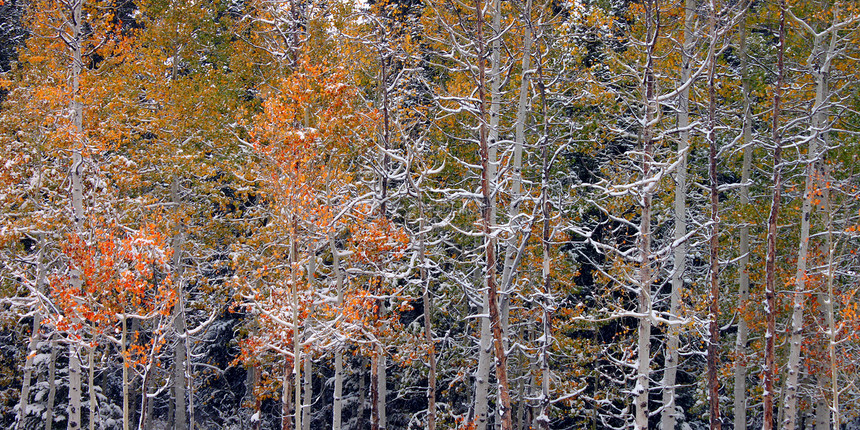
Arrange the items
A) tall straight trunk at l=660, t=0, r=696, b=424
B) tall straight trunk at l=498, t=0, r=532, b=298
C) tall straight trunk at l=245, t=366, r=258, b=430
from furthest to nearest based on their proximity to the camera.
Answer: tall straight trunk at l=245, t=366, r=258, b=430, tall straight trunk at l=660, t=0, r=696, b=424, tall straight trunk at l=498, t=0, r=532, b=298

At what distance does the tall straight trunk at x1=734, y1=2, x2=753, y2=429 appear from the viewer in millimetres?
13422

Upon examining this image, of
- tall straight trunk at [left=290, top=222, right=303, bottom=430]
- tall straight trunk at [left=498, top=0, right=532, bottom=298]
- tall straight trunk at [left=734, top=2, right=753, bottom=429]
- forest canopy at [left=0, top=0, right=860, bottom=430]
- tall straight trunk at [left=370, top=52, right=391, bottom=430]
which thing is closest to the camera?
tall straight trunk at [left=290, top=222, right=303, bottom=430]

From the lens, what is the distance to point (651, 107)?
32.9ft

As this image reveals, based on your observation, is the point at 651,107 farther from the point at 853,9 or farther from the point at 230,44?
the point at 230,44

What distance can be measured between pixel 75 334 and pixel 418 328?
847 centimetres

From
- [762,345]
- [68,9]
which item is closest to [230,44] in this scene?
[68,9]

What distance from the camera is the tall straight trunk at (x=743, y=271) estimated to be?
13422mm

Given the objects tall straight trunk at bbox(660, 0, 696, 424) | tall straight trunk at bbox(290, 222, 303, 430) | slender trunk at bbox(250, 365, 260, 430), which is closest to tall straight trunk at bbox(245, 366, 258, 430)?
slender trunk at bbox(250, 365, 260, 430)

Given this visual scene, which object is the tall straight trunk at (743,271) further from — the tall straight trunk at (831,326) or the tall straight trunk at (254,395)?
the tall straight trunk at (254,395)

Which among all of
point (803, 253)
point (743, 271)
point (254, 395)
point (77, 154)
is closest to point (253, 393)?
point (254, 395)

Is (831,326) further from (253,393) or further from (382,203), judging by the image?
(253,393)

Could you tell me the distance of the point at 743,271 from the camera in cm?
1421

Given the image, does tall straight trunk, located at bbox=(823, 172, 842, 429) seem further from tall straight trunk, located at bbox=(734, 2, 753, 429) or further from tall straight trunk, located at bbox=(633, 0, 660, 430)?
tall straight trunk, located at bbox=(633, 0, 660, 430)

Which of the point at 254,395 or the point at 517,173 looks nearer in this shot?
the point at 517,173
